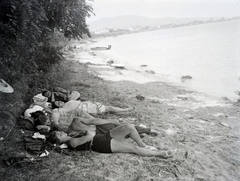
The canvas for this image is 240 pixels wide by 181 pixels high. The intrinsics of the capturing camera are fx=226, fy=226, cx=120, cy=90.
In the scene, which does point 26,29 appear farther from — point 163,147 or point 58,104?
point 163,147

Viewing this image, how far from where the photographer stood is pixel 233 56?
82.0ft

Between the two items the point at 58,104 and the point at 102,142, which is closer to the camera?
the point at 102,142

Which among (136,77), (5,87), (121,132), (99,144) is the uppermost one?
(5,87)

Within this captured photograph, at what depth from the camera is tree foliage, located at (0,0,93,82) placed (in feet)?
16.1

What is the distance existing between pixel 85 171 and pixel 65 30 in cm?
641

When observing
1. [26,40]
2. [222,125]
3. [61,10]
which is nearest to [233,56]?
[222,125]

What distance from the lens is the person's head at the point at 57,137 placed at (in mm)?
4488

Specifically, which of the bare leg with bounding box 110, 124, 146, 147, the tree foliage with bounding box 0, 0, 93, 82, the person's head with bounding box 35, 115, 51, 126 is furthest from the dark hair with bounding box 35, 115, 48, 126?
the bare leg with bounding box 110, 124, 146, 147

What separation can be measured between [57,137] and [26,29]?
271 cm

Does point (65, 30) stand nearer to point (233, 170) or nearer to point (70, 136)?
point (70, 136)

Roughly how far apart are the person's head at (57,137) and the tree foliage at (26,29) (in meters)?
2.11

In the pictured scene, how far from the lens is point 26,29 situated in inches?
210

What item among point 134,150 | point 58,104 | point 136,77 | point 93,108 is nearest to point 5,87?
point 58,104

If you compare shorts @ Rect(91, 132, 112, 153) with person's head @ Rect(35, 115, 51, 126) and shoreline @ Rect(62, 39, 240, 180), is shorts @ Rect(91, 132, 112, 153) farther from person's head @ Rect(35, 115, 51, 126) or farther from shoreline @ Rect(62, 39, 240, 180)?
person's head @ Rect(35, 115, 51, 126)
